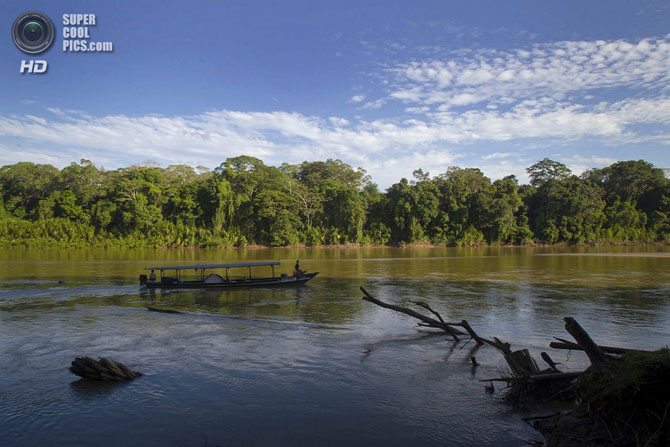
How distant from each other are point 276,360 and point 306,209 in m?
51.9

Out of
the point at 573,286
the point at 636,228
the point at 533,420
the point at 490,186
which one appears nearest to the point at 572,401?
the point at 533,420

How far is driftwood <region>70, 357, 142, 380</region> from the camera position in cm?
786

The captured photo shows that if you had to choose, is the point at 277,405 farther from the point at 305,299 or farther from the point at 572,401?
the point at 305,299

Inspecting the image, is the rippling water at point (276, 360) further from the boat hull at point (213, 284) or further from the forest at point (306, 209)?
the forest at point (306, 209)

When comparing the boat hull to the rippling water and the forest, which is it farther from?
the forest

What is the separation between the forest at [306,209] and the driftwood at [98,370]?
161 ft

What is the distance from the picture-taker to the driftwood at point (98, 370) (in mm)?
7859

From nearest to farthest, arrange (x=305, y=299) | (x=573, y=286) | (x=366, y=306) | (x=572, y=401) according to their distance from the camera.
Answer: (x=572, y=401), (x=366, y=306), (x=305, y=299), (x=573, y=286)

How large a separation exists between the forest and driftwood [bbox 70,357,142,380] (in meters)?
49.2

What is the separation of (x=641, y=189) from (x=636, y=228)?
6.31 meters

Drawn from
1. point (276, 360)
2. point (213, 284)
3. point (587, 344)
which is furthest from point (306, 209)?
point (587, 344)

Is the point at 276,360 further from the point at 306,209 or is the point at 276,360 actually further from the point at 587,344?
the point at 306,209

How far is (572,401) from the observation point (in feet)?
22.1

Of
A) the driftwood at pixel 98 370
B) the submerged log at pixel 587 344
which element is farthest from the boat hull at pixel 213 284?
the submerged log at pixel 587 344
